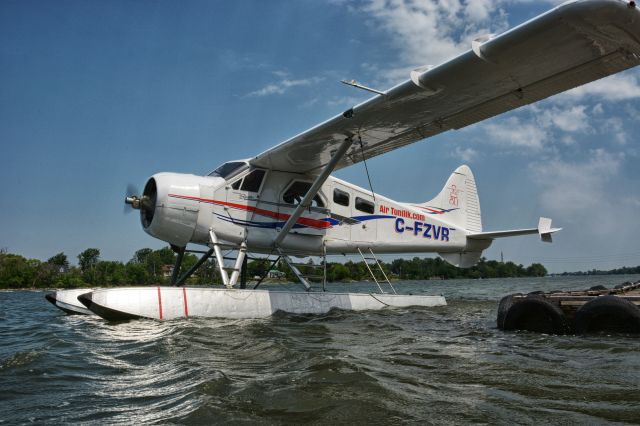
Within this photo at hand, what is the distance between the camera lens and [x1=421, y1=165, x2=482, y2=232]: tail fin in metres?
13.2

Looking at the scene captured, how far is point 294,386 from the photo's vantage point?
341 cm

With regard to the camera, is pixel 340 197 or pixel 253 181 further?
pixel 340 197

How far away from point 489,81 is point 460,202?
6.87 metres

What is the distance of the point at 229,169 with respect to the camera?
32.5 feet

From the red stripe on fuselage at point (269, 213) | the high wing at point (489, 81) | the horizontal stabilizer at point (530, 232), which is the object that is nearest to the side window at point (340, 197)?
the red stripe on fuselage at point (269, 213)

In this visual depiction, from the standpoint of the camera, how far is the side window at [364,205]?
11.3m

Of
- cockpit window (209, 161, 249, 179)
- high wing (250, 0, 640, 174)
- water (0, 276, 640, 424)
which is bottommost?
water (0, 276, 640, 424)

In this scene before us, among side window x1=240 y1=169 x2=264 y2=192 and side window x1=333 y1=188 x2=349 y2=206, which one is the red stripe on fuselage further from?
side window x1=333 y1=188 x2=349 y2=206

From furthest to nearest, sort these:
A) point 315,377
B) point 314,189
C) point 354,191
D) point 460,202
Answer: point 460,202, point 354,191, point 314,189, point 315,377

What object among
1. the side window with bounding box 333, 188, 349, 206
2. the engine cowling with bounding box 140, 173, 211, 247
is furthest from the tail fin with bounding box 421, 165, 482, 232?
the engine cowling with bounding box 140, 173, 211, 247

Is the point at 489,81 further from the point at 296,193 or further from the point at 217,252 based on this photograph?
the point at 217,252

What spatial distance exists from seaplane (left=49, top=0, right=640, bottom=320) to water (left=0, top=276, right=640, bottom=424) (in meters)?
2.56

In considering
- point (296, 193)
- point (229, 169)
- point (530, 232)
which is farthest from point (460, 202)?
point (229, 169)

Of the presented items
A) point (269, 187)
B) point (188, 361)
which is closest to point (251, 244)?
point (269, 187)
